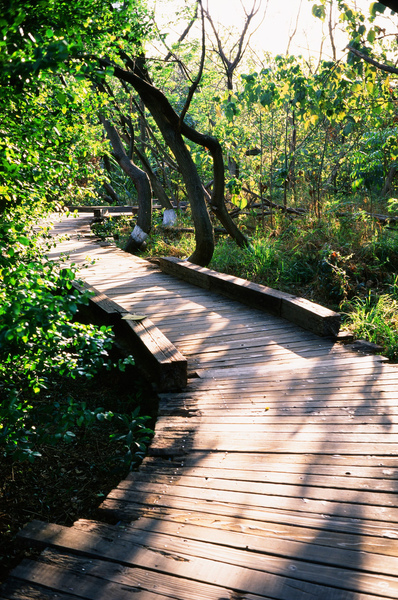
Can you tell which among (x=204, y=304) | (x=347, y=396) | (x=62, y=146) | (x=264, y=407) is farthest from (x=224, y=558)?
(x=204, y=304)

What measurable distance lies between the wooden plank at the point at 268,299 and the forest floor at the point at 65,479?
2003 millimetres

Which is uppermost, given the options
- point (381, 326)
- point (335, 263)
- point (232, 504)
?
point (335, 263)

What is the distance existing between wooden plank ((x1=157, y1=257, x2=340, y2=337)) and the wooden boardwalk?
730mm

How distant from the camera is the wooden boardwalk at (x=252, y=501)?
6.59 ft

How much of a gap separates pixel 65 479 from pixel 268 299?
11.0ft

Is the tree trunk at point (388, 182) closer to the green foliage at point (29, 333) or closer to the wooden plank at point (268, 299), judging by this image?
the wooden plank at point (268, 299)

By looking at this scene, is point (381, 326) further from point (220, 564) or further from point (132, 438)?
point (220, 564)

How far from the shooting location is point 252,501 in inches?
102

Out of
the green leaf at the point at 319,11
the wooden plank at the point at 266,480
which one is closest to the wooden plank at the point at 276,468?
the wooden plank at the point at 266,480

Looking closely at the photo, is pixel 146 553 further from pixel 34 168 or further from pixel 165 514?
pixel 34 168

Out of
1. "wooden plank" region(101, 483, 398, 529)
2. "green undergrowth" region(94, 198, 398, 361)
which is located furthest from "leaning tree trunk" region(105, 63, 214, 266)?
"wooden plank" region(101, 483, 398, 529)

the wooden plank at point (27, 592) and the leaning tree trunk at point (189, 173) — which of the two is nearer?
the wooden plank at point (27, 592)

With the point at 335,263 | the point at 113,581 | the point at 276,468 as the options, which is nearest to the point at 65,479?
the point at 276,468

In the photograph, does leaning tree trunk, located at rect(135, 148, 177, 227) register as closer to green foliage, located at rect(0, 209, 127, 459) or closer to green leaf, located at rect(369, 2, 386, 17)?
green leaf, located at rect(369, 2, 386, 17)
